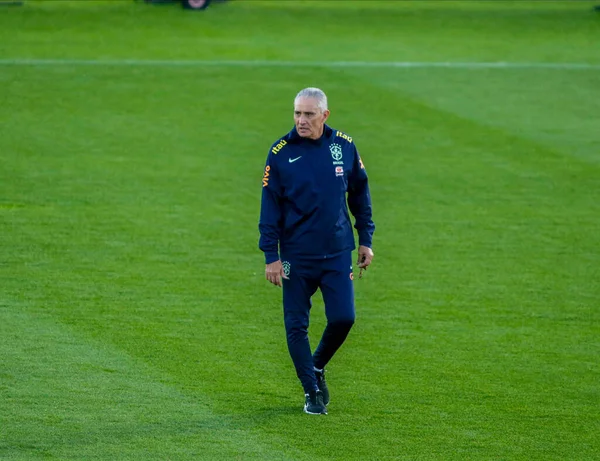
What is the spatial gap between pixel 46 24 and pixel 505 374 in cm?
A: 1725

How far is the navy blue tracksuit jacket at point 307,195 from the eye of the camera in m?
7.25

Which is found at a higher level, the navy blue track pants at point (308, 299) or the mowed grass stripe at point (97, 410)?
the navy blue track pants at point (308, 299)

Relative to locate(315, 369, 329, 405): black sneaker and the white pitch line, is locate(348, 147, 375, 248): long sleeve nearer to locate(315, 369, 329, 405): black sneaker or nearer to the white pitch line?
locate(315, 369, 329, 405): black sneaker

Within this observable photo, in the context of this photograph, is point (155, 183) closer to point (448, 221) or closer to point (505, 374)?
point (448, 221)

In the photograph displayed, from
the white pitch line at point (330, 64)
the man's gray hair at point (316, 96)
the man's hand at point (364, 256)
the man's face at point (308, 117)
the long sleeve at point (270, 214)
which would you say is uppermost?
the white pitch line at point (330, 64)

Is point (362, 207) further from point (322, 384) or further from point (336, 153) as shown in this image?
point (322, 384)

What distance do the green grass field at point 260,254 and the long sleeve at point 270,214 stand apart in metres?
1.05

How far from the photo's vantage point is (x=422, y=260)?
11.5 m

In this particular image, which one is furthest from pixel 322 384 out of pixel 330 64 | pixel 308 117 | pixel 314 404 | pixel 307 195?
pixel 330 64

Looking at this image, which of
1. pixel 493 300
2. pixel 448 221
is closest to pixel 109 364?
pixel 493 300

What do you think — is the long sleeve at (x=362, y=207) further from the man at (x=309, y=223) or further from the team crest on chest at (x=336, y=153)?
the team crest on chest at (x=336, y=153)

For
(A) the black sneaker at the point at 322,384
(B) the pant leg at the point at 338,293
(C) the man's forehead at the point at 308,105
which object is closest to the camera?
(C) the man's forehead at the point at 308,105

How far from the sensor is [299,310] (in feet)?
24.3

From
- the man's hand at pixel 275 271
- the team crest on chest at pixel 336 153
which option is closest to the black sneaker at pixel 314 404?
the man's hand at pixel 275 271
